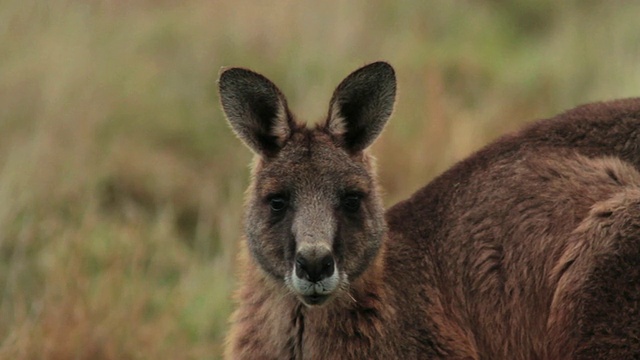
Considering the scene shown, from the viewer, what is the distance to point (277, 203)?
556 centimetres

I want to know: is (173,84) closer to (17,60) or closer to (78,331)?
(17,60)

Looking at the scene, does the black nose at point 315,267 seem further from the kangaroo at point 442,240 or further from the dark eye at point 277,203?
the dark eye at point 277,203

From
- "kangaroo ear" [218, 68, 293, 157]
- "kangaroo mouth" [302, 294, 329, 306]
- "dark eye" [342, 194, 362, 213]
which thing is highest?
"kangaroo ear" [218, 68, 293, 157]

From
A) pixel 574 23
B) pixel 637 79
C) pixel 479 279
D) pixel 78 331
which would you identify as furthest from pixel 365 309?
pixel 574 23

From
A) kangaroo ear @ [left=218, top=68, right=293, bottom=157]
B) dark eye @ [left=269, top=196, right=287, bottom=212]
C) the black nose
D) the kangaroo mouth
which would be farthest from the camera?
kangaroo ear @ [left=218, top=68, right=293, bottom=157]

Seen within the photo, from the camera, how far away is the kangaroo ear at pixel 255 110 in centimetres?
567

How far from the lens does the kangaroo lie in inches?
214

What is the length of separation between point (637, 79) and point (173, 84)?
3.87 m

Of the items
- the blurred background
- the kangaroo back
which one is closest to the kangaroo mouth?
the kangaroo back

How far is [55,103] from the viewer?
31.1 feet

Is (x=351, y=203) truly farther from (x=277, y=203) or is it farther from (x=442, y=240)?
(x=442, y=240)

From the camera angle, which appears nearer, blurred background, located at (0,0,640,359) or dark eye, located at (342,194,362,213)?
dark eye, located at (342,194,362,213)

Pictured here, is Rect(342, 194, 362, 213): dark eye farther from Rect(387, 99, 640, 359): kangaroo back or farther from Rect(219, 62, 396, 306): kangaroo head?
Rect(387, 99, 640, 359): kangaroo back

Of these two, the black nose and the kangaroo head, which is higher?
the kangaroo head
